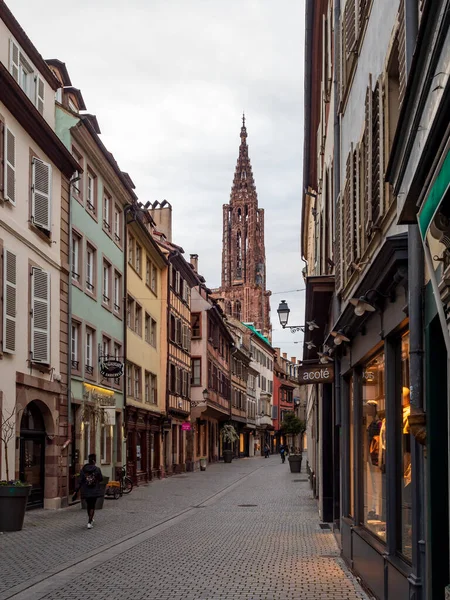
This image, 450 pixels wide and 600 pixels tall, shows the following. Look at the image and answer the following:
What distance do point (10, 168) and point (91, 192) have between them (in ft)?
29.7

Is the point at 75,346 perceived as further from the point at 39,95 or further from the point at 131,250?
the point at 131,250

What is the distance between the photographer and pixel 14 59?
22.2 m

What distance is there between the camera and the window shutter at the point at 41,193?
22781mm

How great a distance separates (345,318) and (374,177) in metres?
2.29

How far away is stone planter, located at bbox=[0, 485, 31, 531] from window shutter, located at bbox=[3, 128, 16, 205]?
6739mm

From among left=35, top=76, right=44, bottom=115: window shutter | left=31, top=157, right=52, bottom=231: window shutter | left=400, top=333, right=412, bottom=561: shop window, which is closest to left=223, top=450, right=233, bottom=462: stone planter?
left=31, top=157, right=52, bottom=231: window shutter

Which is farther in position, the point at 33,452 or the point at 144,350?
the point at 144,350

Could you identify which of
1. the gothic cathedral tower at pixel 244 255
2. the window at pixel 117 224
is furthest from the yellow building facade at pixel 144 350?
the gothic cathedral tower at pixel 244 255

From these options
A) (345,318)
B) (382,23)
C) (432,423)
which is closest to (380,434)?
(345,318)

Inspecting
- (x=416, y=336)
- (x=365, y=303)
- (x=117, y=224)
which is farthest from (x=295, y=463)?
(x=416, y=336)

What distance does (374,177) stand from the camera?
375 inches

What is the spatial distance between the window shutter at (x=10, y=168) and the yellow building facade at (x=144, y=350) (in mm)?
14495

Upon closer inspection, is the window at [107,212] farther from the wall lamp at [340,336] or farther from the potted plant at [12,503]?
the wall lamp at [340,336]

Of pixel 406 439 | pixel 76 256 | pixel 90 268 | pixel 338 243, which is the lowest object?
pixel 406 439
